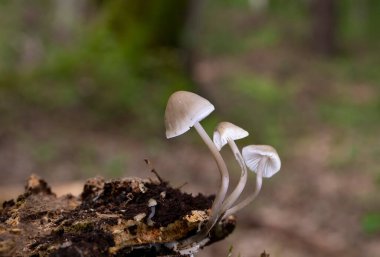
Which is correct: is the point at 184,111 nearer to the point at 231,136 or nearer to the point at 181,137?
the point at 231,136

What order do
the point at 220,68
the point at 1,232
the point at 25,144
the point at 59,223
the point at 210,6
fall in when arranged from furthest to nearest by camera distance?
the point at 210,6 → the point at 220,68 → the point at 25,144 → the point at 59,223 → the point at 1,232

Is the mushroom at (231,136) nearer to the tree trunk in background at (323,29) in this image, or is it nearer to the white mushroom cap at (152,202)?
the white mushroom cap at (152,202)

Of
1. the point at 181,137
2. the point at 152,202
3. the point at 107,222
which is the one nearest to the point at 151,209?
the point at 152,202

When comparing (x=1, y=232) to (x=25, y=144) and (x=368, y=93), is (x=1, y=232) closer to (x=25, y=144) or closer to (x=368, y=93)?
(x=25, y=144)

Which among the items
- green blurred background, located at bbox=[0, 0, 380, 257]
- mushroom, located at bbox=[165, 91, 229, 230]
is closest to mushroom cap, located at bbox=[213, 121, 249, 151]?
mushroom, located at bbox=[165, 91, 229, 230]

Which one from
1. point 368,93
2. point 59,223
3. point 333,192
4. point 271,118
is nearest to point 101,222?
point 59,223

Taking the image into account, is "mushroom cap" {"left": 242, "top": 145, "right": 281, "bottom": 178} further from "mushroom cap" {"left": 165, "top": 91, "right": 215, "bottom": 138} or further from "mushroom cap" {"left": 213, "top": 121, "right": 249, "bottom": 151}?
"mushroom cap" {"left": 165, "top": 91, "right": 215, "bottom": 138}

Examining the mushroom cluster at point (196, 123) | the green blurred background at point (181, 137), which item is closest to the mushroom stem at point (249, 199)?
the mushroom cluster at point (196, 123)
